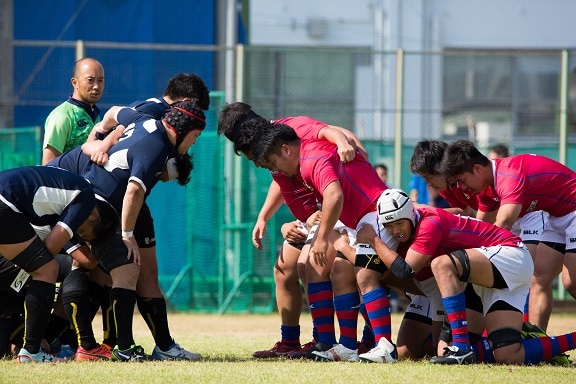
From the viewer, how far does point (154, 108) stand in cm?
771

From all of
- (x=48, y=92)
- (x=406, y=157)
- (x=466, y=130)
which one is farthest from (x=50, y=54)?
(x=466, y=130)

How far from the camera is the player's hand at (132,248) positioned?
6.88 metres

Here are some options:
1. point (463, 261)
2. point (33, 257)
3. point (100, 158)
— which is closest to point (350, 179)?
point (463, 261)

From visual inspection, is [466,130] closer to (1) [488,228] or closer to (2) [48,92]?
(2) [48,92]

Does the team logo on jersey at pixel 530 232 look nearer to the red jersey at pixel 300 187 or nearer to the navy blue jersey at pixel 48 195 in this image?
the red jersey at pixel 300 187

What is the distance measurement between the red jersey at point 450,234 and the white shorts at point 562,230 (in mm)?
1131

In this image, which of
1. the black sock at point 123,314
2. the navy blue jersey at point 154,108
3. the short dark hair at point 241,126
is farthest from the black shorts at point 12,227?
the short dark hair at point 241,126

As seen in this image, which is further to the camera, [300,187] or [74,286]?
[300,187]

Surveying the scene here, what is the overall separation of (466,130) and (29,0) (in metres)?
7.35

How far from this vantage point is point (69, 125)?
8.23m

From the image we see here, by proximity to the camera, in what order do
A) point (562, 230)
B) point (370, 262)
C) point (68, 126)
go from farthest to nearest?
1. point (68, 126)
2. point (562, 230)
3. point (370, 262)

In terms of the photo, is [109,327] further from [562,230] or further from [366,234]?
[562,230]

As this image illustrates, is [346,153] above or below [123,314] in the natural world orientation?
above

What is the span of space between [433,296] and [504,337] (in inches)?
25.6
